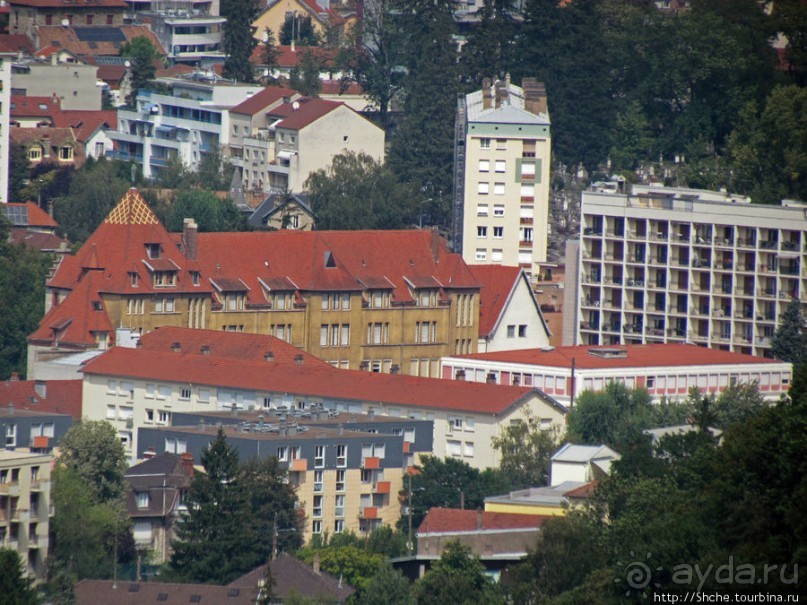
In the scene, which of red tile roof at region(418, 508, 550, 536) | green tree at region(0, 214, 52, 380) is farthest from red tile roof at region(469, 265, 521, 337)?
red tile roof at region(418, 508, 550, 536)

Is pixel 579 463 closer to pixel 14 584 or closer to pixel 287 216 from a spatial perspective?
pixel 14 584

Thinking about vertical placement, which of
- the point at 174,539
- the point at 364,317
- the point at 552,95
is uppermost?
the point at 552,95

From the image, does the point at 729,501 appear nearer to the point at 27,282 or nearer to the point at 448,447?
the point at 448,447

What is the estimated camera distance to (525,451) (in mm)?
111125

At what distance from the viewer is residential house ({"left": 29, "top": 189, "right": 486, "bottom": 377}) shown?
129 m

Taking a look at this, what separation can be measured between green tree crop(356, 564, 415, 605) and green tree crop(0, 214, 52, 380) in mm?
48410

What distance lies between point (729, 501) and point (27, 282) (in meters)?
73.7

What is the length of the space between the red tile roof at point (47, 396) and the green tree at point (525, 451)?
1863 cm

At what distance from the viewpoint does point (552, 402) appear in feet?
383

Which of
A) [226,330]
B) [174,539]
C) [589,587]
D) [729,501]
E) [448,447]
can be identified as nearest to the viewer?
[729,501]

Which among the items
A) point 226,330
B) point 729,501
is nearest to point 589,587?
point 729,501

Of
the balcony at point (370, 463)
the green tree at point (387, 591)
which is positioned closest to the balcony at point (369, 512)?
the balcony at point (370, 463)

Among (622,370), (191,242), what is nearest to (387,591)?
(622,370)

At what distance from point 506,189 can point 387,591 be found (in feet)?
220
